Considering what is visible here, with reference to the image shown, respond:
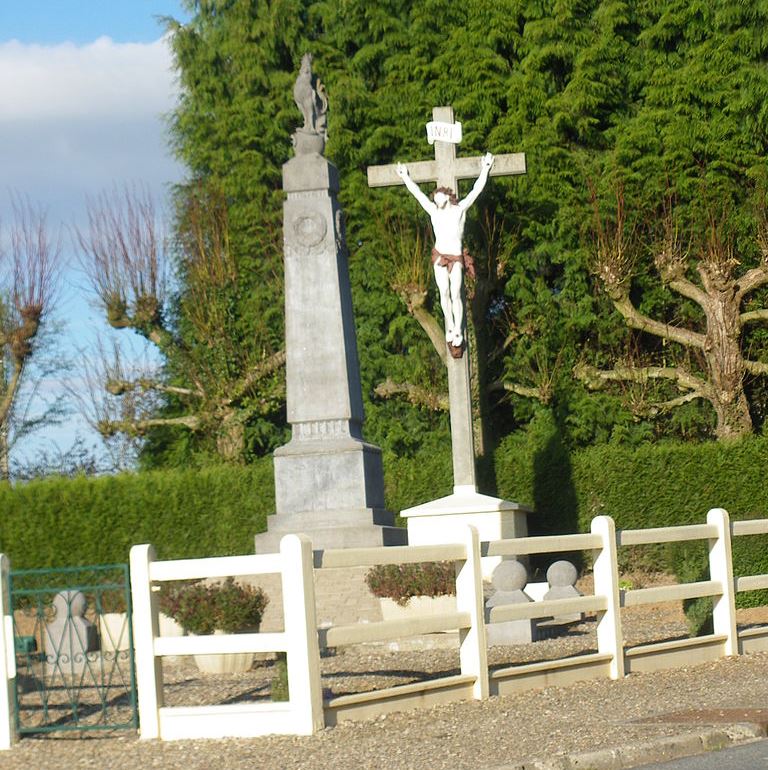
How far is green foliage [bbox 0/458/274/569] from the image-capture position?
21375 mm

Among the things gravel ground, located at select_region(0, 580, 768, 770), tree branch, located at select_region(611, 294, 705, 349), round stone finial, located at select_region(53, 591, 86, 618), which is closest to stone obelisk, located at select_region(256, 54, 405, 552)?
round stone finial, located at select_region(53, 591, 86, 618)

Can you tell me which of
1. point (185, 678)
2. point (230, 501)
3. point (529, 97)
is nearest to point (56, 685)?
point (185, 678)

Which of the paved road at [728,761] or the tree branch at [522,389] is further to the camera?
the tree branch at [522,389]

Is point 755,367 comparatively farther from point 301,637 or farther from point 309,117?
point 301,637

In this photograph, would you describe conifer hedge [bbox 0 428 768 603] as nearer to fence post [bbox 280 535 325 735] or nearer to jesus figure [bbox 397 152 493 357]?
jesus figure [bbox 397 152 493 357]

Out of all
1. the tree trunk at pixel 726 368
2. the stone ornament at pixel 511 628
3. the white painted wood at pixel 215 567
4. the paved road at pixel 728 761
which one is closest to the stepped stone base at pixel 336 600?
the stone ornament at pixel 511 628

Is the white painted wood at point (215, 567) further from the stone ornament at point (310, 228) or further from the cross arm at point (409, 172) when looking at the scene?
the cross arm at point (409, 172)

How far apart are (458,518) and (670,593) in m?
7.50

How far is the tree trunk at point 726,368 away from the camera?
21234mm

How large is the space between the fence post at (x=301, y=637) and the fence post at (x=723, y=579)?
174 inches

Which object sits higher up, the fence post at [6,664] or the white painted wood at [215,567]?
the white painted wood at [215,567]

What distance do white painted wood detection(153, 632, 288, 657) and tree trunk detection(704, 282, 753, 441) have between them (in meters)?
14.7

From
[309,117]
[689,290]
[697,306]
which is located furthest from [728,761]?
[697,306]

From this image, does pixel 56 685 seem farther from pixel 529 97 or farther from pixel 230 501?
pixel 529 97
